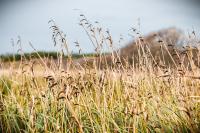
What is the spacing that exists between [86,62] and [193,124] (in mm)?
1293

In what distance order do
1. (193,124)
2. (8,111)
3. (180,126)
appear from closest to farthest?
1. (193,124)
2. (180,126)
3. (8,111)

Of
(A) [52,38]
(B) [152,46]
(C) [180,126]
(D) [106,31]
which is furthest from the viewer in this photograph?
(B) [152,46]

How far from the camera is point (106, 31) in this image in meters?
3.54

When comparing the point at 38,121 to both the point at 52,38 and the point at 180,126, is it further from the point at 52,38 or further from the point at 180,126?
the point at 180,126

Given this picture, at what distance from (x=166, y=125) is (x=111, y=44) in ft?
3.08

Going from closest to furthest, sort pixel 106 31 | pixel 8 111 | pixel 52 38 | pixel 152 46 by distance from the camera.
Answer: pixel 52 38 < pixel 106 31 < pixel 8 111 < pixel 152 46

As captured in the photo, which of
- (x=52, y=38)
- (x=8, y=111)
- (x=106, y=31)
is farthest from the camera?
(x=8, y=111)

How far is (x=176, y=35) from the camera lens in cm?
1354

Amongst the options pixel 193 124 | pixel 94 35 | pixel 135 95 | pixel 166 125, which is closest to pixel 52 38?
pixel 94 35

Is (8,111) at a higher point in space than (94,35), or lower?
lower

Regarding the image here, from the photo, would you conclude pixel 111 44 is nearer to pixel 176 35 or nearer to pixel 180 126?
pixel 180 126

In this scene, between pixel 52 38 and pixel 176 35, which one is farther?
pixel 176 35

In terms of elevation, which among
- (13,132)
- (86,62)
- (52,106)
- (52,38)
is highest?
(52,38)

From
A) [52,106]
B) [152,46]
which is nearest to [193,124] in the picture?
[52,106]
